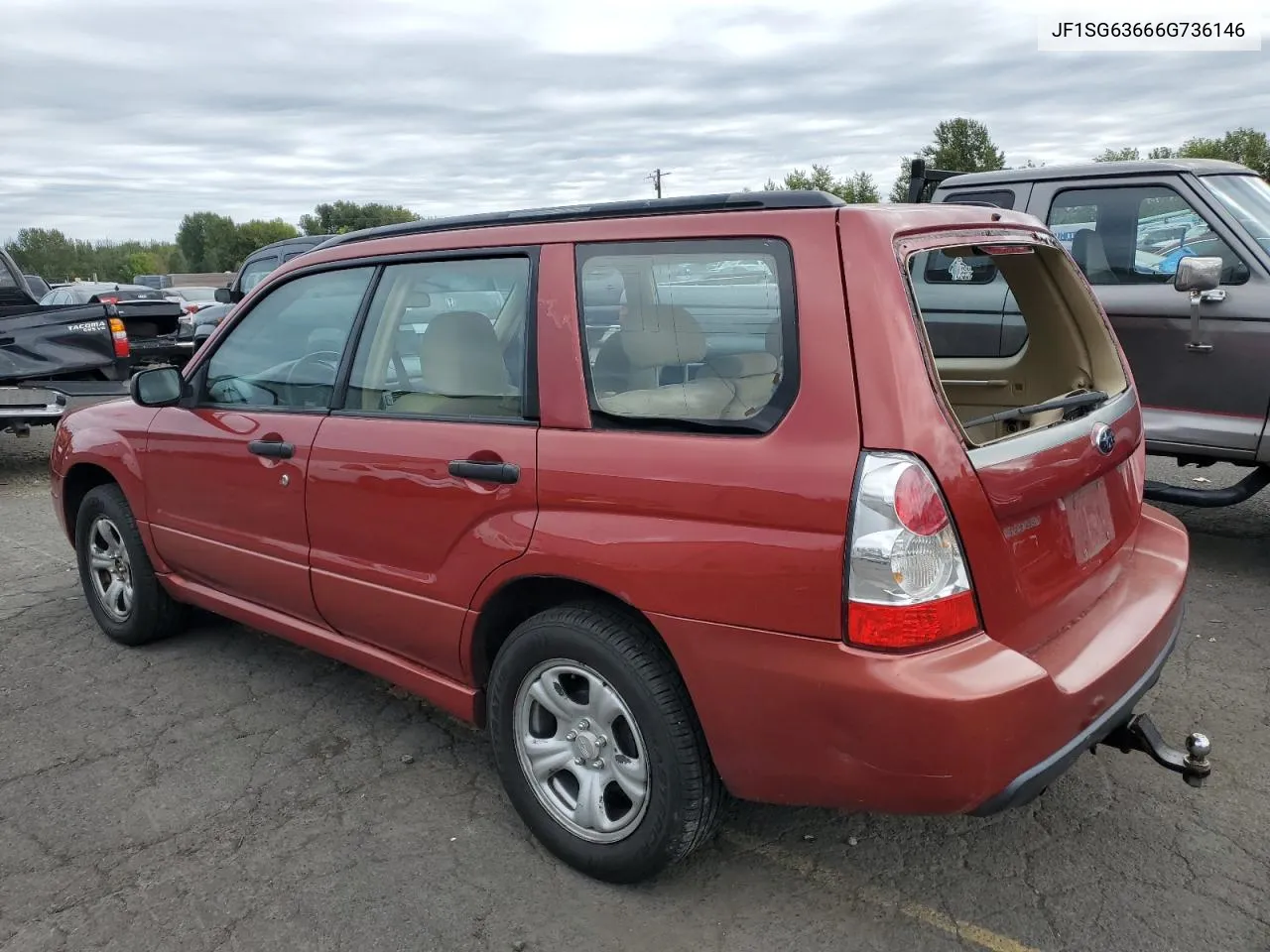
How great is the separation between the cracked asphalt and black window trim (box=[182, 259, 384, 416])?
1167mm

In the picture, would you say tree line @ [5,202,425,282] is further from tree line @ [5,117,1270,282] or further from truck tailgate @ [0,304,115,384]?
truck tailgate @ [0,304,115,384]

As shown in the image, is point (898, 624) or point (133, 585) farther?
point (133, 585)

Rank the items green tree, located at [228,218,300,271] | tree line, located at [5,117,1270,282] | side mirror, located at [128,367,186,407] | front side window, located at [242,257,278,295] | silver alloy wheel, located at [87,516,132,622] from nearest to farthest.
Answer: side mirror, located at [128,367,186,407], silver alloy wheel, located at [87,516,132,622], front side window, located at [242,257,278,295], tree line, located at [5,117,1270,282], green tree, located at [228,218,300,271]

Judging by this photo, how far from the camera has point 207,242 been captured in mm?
125250

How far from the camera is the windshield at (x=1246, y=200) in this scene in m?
5.04

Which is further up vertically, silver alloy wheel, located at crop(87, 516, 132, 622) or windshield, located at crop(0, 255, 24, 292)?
windshield, located at crop(0, 255, 24, 292)

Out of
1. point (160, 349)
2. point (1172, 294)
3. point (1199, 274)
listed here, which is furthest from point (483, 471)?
point (160, 349)

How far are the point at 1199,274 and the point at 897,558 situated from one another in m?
3.42

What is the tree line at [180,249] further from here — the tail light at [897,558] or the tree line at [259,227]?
the tail light at [897,558]

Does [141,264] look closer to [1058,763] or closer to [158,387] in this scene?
[158,387]

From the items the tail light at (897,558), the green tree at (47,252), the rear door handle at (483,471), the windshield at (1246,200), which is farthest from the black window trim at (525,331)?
the green tree at (47,252)

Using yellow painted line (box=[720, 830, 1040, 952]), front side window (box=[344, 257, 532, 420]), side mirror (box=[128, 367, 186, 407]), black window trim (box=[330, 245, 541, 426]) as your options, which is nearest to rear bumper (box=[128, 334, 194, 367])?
side mirror (box=[128, 367, 186, 407])

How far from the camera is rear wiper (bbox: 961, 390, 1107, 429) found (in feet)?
8.50

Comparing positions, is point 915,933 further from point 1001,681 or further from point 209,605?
point 209,605
